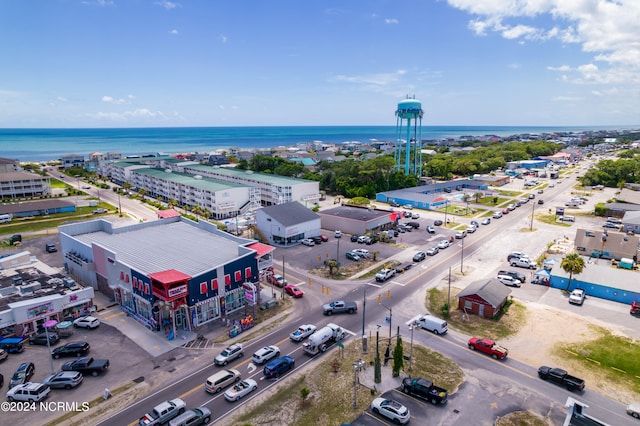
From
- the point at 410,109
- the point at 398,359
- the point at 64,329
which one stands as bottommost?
the point at 64,329

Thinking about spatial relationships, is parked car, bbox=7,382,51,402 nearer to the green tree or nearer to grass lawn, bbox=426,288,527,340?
the green tree

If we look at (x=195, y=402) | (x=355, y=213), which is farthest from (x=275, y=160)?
(x=195, y=402)

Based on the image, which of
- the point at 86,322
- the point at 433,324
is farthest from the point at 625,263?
the point at 86,322

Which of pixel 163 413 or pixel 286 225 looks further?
pixel 286 225

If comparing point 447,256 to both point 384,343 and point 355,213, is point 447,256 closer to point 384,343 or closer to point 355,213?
point 355,213

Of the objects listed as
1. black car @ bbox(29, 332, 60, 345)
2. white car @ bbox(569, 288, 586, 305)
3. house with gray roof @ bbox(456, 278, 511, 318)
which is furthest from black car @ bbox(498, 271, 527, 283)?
black car @ bbox(29, 332, 60, 345)

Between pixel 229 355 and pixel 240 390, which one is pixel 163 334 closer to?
pixel 229 355
